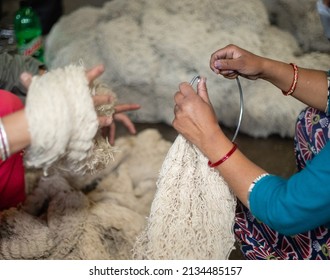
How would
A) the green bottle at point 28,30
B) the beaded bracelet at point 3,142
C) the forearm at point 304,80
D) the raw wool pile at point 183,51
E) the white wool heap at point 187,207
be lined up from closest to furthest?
the beaded bracelet at point 3,142 → the white wool heap at point 187,207 → the forearm at point 304,80 → the raw wool pile at point 183,51 → the green bottle at point 28,30

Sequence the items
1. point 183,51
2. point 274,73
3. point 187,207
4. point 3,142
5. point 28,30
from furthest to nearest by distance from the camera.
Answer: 1. point 28,30
2. point 183,51
3. point 274,73
4. point 187,207
5. point 3,142

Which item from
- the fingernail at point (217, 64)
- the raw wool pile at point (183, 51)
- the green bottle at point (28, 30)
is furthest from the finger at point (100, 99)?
the green bottle at point (28, 30)

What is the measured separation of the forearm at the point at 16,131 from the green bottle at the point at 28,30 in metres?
1.16

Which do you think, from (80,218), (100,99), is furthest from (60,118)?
(80,218)

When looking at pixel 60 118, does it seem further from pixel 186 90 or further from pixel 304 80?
pixel 304 80

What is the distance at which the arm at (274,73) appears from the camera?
963mm

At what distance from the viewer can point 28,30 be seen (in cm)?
183

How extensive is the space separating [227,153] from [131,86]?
3.24 feet

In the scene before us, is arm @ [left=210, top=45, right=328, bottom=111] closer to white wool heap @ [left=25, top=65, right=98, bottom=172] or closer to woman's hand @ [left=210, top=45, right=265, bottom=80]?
woman's hand @ [left=210, top=45, right=265, bottom=80]

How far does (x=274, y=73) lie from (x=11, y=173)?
0.63 meters

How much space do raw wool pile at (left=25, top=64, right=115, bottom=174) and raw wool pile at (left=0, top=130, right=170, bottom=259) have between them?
0.33 meters

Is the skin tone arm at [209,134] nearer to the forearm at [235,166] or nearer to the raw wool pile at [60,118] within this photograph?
the forearm at [235,166]
